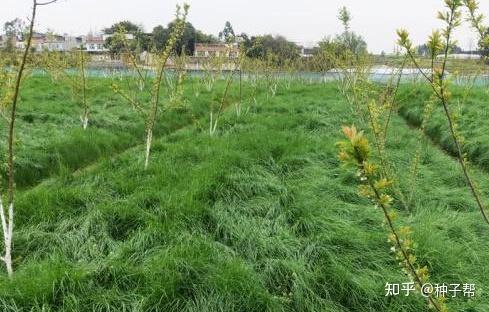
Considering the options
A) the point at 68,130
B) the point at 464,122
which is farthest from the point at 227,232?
the point at 464,122

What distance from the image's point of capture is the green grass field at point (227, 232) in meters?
2.80

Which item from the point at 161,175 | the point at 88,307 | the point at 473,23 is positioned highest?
the point at 473,23

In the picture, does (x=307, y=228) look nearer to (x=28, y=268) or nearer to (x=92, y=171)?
(x=28, y=268)

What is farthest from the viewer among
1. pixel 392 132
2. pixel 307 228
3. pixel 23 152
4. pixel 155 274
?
pixel 392 132

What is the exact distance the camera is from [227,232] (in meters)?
3.64

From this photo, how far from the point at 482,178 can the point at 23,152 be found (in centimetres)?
626

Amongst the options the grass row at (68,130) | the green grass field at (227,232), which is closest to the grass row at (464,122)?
the green grass field at (227,232)

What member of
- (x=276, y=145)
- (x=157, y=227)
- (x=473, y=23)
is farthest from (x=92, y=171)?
(x=473, y=23)

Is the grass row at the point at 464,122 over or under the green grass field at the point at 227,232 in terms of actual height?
over

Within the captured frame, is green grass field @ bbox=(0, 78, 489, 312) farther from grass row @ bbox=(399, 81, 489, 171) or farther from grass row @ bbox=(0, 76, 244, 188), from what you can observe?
grass row @ bbox=(399, 81, 489, 171)

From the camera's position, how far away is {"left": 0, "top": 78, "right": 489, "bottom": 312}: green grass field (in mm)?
2803

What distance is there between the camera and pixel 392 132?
7680 mm

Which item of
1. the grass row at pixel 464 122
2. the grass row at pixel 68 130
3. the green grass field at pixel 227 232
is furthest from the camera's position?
the grass row at pixel 464 122

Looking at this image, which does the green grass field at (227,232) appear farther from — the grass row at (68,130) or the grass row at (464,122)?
the grass row at (464,122)
